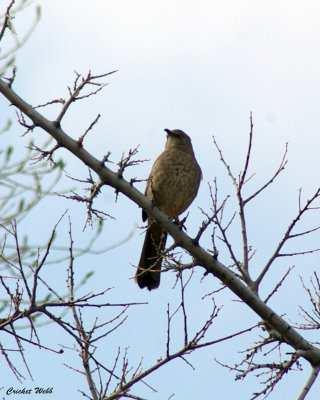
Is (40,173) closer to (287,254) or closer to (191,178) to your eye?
(191,178)

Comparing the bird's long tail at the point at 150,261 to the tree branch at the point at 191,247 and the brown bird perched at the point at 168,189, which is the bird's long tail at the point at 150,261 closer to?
the brown bird perched at the point at 168,189

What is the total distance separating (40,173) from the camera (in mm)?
6594

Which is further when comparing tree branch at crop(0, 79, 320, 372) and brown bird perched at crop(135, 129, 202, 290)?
brown bird perched at crop(135, 129, 202, 290)

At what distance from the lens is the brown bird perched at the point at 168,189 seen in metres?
6.83

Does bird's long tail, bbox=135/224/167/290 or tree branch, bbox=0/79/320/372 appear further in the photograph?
bird's long tail, bbox=135/224/167/290

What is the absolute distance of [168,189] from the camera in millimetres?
6828

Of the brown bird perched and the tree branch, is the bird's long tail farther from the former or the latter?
the tree branch

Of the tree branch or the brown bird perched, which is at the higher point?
the brown bird perched

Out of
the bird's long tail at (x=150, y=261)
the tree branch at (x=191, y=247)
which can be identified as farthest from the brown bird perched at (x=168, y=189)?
the tree branch at (x=191, y=247)

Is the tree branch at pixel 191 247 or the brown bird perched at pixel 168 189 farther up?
the brown bird perched at pixel 168 189

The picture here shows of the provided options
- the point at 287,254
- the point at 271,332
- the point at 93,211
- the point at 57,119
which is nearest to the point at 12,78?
the point at 57,119

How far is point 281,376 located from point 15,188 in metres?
2.92

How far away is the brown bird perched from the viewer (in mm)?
6828

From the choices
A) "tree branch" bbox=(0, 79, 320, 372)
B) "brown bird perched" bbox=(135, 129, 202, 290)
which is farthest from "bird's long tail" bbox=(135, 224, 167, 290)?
"tree branch" bbox=(0, 79, 320, 372)
